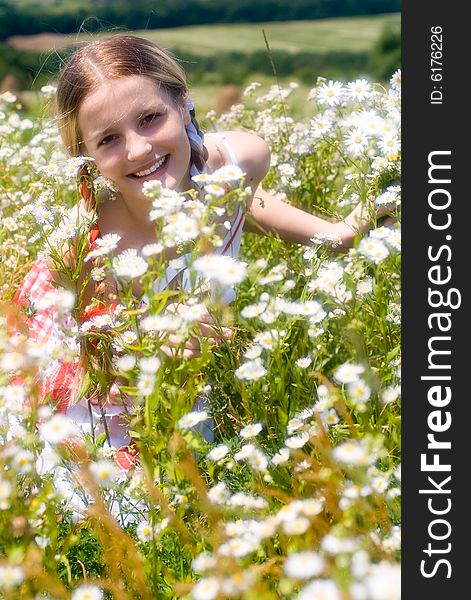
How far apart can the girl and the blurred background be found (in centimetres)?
955

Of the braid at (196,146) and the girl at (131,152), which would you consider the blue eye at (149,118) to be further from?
the braid at (196,146)

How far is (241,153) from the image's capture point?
9.01 ft

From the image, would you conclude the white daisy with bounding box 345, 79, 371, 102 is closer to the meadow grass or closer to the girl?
the meadow grass

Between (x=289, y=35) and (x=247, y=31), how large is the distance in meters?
1.78

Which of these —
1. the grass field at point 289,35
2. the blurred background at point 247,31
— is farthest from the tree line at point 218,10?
the grass field at point 289,35

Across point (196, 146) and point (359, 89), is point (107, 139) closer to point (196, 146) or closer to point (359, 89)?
point (196, 146)

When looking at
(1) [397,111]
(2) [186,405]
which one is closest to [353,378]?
(2) [186,405]

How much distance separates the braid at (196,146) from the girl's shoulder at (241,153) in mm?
81

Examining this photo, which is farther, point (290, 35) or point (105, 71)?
point (290, 35)

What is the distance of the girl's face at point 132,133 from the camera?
89.0 inches

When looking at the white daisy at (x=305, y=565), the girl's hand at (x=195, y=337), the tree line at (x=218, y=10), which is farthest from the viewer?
the tree line at (x=218, y=10)

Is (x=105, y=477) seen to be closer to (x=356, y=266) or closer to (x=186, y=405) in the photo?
(x=186, y=405)

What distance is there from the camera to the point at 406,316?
5.61 ft

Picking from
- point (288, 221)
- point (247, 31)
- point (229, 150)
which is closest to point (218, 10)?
point (247, 31)
